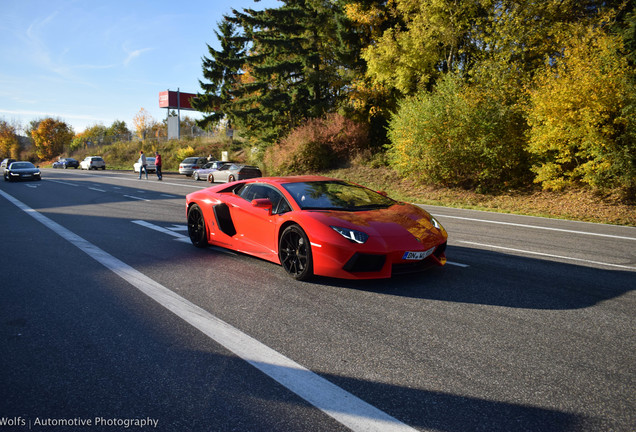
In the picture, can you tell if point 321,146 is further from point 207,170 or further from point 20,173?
point 20,173

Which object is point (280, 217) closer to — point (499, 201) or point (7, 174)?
point (499, 201)

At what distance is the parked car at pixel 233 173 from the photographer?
2433 cm

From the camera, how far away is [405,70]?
2492 centimetres

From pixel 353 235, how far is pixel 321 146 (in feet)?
79.0

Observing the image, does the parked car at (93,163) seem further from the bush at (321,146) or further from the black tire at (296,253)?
the black tire at (296,253)

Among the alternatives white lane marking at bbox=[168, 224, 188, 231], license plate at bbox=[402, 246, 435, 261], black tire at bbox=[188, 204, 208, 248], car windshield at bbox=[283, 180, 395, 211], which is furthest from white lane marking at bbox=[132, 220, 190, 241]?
→ license plate at bbox=[402, 246, 435, 261]

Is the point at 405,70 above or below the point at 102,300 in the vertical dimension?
above

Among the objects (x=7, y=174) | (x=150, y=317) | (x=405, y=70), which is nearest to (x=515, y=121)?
(x=405, y=70)

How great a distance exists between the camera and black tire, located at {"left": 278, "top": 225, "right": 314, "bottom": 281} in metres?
4.95

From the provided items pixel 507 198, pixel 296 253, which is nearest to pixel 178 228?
pixel 296 253

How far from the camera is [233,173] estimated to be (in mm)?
24719

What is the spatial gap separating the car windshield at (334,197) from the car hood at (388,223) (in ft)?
0.79

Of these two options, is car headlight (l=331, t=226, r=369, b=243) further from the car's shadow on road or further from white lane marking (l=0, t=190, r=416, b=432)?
white lane marking (l=0, t=190, r=416, b=432)

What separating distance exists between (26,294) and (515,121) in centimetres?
1805
